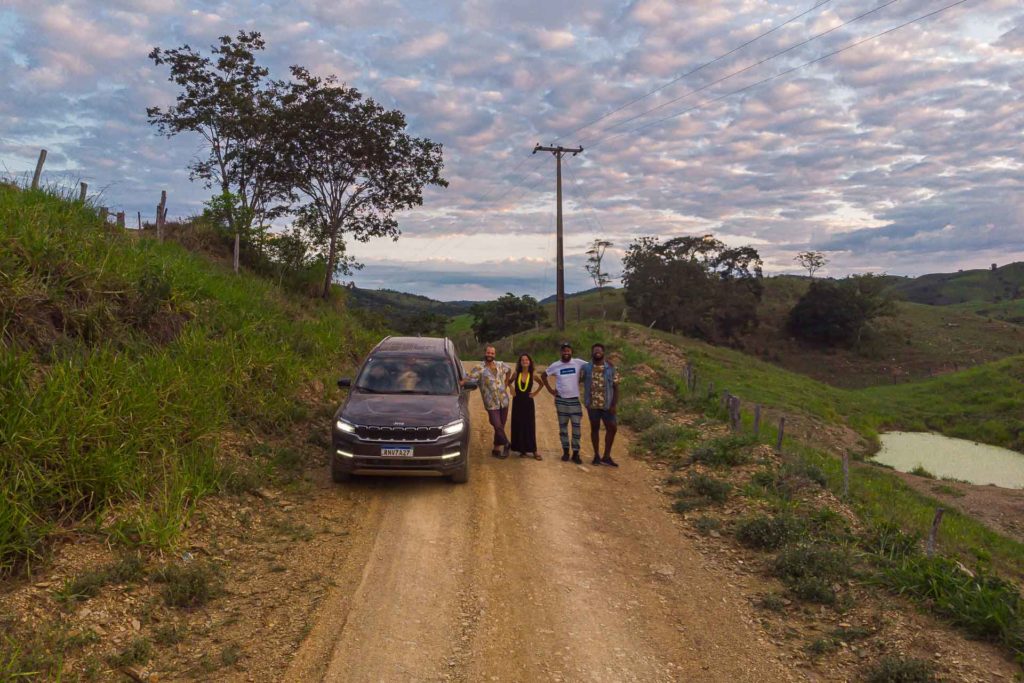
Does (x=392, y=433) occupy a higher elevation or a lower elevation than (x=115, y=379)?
lower

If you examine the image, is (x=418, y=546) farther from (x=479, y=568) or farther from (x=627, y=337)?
(x=627, y=337)

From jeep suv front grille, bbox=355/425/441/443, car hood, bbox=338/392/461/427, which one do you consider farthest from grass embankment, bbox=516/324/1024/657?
jeep suv front grille, bbox=355/425/441/443

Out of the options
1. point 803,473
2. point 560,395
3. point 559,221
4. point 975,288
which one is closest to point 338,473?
point 560,395

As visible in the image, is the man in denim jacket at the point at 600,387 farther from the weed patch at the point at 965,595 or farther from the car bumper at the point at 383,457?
the weed patch at the point at 965,595

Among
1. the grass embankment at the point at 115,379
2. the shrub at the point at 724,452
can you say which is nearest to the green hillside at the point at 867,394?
the shrub at the point at 724,452

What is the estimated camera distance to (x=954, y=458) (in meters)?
30.6

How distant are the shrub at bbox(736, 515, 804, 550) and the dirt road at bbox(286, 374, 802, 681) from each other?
73 centimetres

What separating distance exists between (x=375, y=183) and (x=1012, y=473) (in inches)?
1227

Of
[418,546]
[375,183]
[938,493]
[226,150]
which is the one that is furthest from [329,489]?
[226,150]

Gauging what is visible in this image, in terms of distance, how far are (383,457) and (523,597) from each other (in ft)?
9.89

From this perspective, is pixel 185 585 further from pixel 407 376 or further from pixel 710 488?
pixel 710 488

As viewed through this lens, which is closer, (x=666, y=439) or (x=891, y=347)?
(x=666, y=439)

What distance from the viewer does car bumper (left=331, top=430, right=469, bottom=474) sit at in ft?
26.9

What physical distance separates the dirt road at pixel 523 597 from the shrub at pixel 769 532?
2.38ft
